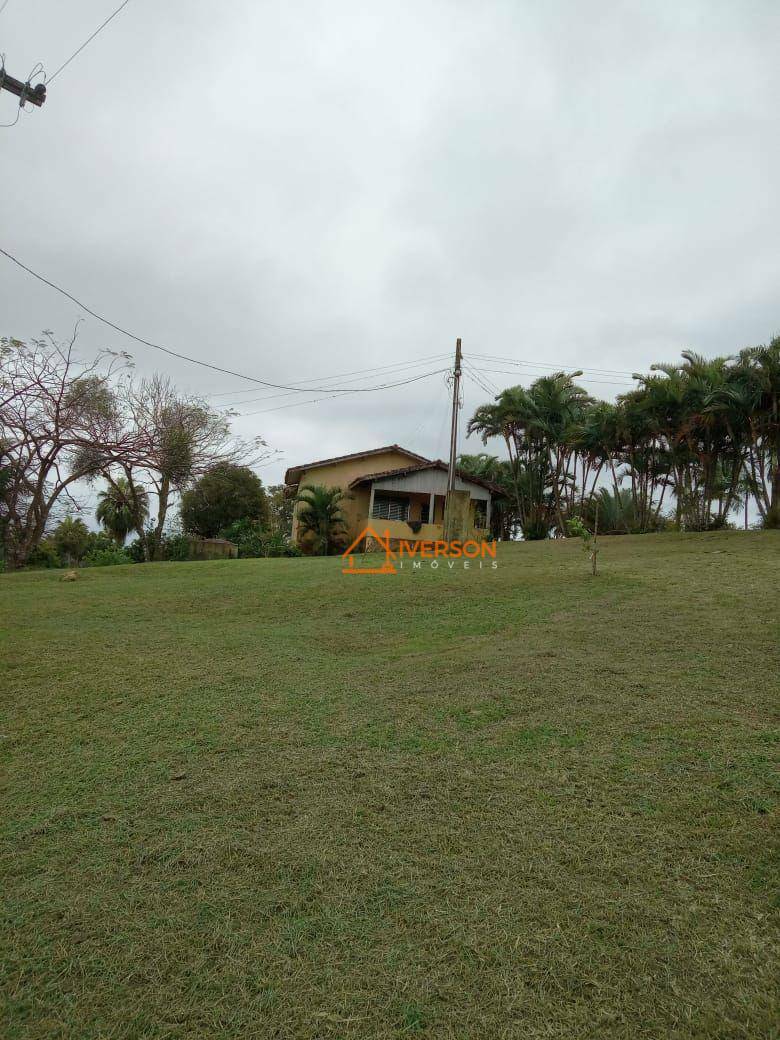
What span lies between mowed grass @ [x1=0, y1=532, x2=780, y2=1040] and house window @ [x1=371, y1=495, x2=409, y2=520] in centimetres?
1808

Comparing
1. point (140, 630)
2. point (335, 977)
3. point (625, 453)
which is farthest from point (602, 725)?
point (625, 453)

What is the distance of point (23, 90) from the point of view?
6598 millimetres

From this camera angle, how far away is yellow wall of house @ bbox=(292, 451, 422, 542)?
2423 centimetres

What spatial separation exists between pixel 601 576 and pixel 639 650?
4.86 m

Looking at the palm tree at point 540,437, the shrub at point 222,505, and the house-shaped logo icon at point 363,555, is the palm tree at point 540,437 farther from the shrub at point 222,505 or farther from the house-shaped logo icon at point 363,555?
the shrub at point 222,505

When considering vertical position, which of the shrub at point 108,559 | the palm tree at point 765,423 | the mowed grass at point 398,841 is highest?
the palm tree at point 765,423

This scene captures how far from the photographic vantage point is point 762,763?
10.9 ft

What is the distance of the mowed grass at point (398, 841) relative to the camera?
6.65ft

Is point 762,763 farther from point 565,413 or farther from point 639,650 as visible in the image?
point 565,413

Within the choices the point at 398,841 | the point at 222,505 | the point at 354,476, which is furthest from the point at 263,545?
the point at 398,841

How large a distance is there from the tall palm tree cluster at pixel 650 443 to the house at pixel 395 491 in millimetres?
2288

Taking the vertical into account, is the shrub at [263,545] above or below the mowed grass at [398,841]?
above

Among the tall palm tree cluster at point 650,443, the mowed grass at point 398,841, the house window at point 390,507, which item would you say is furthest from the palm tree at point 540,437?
the mowed grass at point 398,841

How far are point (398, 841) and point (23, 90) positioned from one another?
8395 mm
